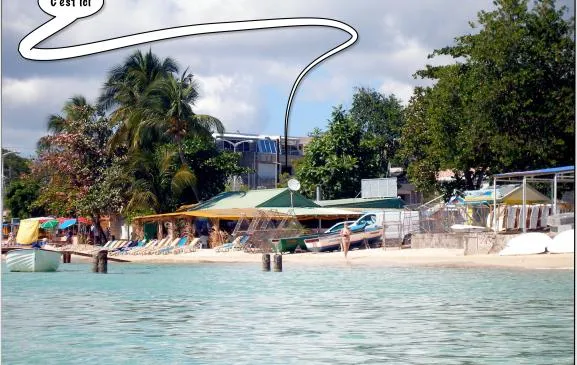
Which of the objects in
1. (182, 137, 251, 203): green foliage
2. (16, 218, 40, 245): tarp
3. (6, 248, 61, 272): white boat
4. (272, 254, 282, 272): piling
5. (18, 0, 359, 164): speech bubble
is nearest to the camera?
(18, 0, 359, 164): speech bubble

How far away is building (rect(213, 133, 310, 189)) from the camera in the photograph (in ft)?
232

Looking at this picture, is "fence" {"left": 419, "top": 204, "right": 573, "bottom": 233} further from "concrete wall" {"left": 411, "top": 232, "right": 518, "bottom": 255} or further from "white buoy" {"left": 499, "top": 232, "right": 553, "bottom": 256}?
"white buoy" {"left": 499, "top": 232, "right": 553, "bottom": 256}

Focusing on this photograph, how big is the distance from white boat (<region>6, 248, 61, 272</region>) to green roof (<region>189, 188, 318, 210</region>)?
12564 millimetres

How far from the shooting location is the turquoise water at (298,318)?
1473cm

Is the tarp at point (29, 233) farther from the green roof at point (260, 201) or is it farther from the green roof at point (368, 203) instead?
the green roof at point (368, 203)

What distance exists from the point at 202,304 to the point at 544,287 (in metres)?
8.07

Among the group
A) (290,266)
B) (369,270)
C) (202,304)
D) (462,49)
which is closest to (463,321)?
(202,304)

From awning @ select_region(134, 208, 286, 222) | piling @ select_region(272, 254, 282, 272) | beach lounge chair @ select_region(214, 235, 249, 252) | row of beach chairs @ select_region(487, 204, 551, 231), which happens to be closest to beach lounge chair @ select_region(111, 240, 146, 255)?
awning @ select_region(134, 208, 286, 222)

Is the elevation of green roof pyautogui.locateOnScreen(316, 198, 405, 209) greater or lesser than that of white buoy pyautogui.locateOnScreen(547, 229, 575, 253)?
greater

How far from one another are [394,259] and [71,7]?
25.1 metres

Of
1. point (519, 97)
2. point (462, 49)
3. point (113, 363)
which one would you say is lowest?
point (113, 363)

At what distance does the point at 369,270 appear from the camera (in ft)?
107

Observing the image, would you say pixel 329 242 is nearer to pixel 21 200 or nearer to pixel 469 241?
pixel 469 241

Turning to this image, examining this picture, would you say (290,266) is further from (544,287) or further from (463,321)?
(463,321)
